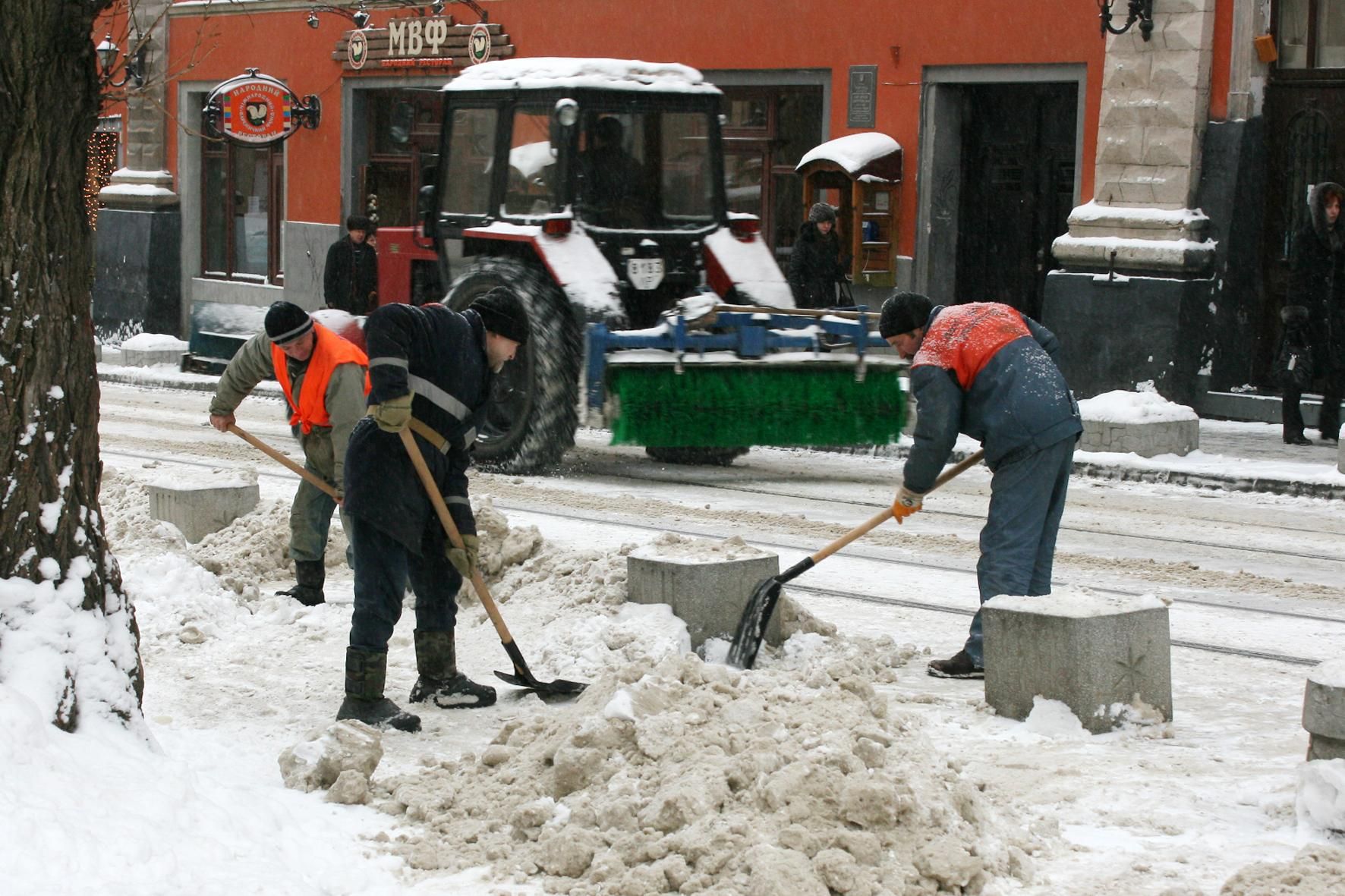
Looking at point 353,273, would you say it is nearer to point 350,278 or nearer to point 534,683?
point 350,278

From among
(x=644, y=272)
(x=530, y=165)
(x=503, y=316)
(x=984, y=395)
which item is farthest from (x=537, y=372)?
(x=503, y=316)

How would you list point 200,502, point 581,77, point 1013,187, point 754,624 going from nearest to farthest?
1. point 754,624
2. point 200,502
3. point 581,77
4. point 1013,187

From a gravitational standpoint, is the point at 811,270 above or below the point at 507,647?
above

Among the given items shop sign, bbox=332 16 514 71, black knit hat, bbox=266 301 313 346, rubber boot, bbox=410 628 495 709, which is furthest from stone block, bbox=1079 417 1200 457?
shop sign, bbox=332 16 514 71

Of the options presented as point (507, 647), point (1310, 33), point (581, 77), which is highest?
point (1310, 33)

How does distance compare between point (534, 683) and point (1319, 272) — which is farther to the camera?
point (1319, 272)

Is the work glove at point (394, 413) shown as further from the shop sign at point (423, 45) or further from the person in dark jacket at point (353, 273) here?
the shop sign at point (423, 45)

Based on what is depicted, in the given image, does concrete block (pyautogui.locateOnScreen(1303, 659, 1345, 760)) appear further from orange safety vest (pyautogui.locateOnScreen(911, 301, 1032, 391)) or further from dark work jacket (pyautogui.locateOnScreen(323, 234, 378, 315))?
dark work jacket (pyautogui.locateOnScreen(323, 234, 378, 315))

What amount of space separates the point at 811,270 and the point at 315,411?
7.83 meters

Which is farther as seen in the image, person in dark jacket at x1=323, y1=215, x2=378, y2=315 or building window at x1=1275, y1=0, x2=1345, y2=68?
person in dark jacket at x1=323, y1=215, x2=378, y2=315

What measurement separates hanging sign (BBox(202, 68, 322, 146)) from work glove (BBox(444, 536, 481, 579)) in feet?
52.0

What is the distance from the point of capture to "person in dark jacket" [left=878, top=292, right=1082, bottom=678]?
268 inches

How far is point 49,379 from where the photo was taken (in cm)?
504

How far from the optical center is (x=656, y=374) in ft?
37.1
